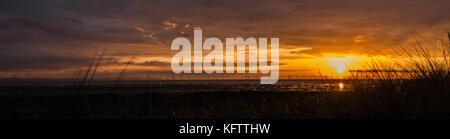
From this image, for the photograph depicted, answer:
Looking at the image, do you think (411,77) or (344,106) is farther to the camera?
(411,77)

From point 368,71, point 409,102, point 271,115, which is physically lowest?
point 271,115

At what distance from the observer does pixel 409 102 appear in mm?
3430

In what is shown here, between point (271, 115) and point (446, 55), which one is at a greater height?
point (446, 55)
